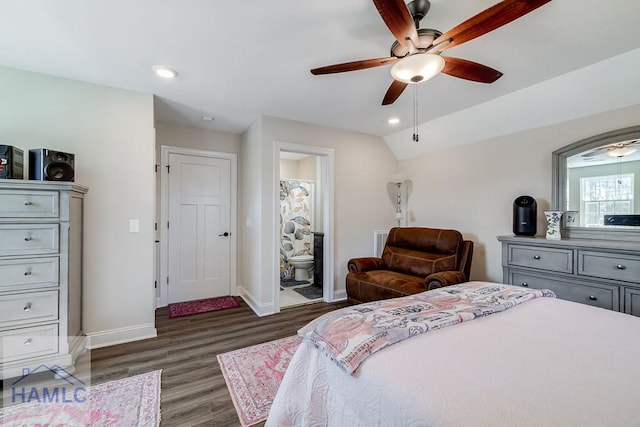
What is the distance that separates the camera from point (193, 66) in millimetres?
2287

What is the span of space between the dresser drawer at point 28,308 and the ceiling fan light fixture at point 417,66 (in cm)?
294

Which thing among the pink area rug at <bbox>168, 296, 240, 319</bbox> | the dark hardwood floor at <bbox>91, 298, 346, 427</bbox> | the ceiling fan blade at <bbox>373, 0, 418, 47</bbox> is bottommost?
the dark hardwood floor at <bbox>91, 298, 346, 427</bbox>

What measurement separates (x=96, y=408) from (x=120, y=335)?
3.54 feet

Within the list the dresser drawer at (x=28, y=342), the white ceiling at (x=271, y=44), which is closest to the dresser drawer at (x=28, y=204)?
the dresser drawer at (x=28, y=342)

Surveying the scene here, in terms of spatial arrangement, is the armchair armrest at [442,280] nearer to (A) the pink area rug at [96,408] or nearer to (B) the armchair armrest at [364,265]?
(B) the armchair armrest at [364,265]

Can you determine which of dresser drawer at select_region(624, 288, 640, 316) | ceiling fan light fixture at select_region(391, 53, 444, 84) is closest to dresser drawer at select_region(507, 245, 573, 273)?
dresser drawer at select_region(624, 288, 640, 316)

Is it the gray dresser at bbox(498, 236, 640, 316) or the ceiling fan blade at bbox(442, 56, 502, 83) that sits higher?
the ceiling fan blade at bbox(442, 56, 502, 83)

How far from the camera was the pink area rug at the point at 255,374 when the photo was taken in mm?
1752

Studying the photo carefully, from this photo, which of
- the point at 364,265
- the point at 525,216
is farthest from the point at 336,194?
the point at 525,216

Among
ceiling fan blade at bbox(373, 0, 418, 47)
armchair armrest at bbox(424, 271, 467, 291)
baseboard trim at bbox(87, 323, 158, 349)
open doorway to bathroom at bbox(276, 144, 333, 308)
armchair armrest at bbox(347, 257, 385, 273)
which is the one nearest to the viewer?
ceiling fan blade at bbox(373, 0, 418, 47)

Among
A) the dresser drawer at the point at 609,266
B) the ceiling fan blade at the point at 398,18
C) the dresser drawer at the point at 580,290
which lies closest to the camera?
the ceiling fan blade at the point at 398,18

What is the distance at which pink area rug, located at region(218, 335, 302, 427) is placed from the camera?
5.75 feet

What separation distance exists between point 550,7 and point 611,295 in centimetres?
215

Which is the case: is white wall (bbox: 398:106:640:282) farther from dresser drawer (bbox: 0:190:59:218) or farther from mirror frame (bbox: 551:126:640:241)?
dresser drawer (bbox: 0:190:59:218)
